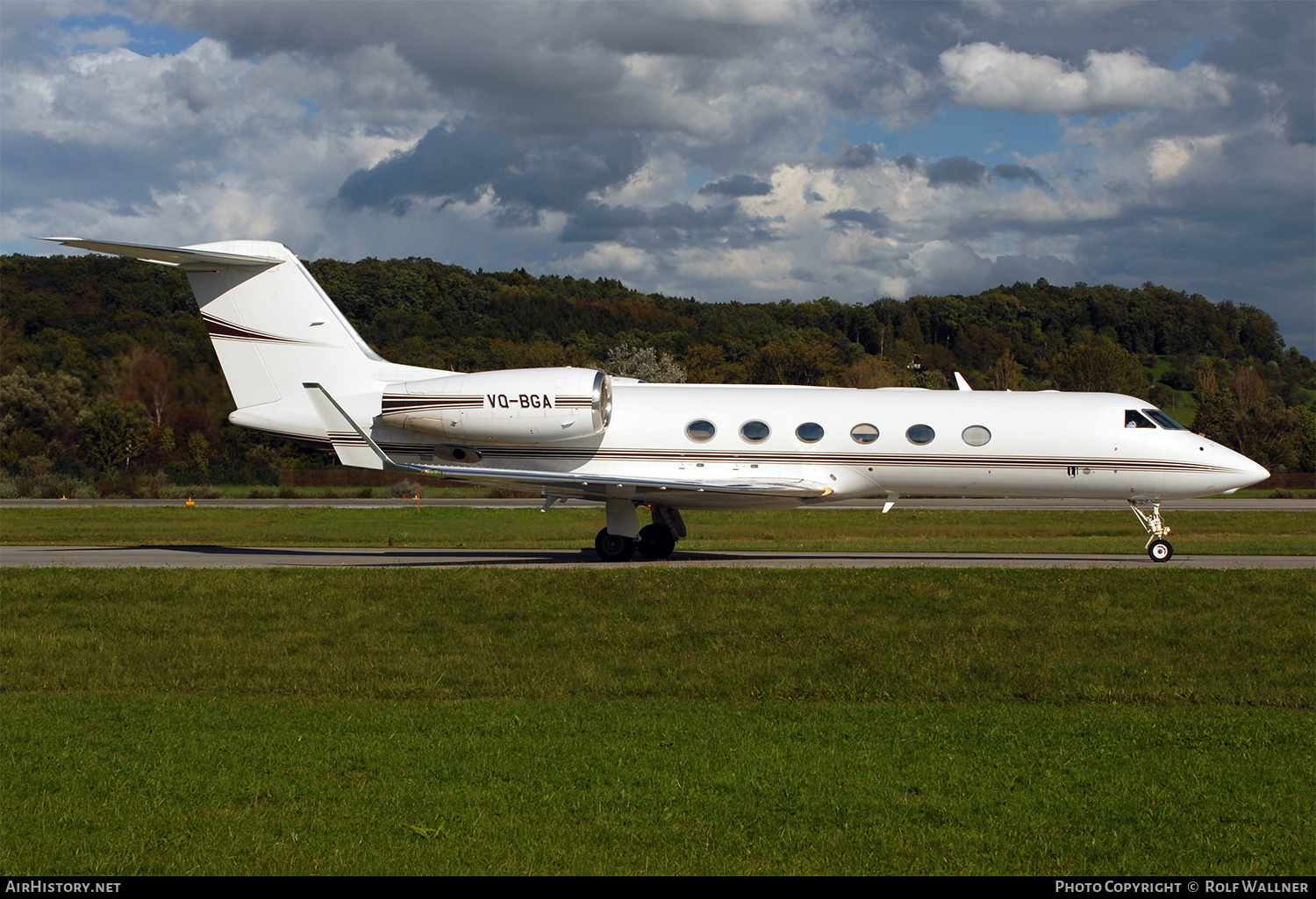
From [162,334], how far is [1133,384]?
6059cm

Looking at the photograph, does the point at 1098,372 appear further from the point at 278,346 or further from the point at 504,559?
the point at 278,346

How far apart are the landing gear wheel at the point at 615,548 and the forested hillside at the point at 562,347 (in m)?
17.4

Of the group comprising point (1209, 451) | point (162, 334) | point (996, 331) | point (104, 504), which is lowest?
point (104, 504)

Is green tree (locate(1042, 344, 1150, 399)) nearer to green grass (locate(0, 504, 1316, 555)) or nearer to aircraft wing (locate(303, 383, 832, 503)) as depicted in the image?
green grass (locate(0, 504, 1316, 555))

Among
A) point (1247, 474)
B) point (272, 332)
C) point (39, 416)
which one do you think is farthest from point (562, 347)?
point (1247, 474)

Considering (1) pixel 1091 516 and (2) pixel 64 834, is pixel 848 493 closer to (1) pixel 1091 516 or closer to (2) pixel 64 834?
(2) pixel 64 834

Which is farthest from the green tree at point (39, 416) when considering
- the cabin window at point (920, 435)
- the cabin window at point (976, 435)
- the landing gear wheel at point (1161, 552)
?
the landing gear wheel at point (1161, 552)

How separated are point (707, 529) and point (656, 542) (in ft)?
39.3

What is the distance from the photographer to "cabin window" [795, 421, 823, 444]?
64.6 ft

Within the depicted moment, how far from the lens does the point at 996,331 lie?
4382 inches

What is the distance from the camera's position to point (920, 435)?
19.7 m

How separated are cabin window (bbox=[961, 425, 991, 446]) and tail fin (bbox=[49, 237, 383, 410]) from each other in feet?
38.1

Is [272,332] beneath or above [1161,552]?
above
